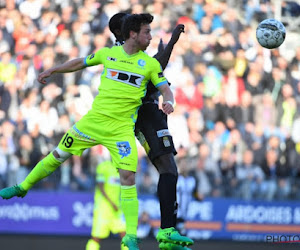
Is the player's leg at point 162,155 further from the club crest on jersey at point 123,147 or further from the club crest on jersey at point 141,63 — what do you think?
the club crest on jersey at point 141,63

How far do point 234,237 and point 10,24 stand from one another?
6658 millimetres

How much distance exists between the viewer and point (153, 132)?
776 cm

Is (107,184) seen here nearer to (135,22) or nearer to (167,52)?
(167,52)

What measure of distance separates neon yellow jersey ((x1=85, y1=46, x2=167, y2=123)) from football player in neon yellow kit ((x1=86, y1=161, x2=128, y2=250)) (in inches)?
163

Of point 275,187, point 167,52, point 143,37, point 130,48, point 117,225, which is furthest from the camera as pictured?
point 275,187

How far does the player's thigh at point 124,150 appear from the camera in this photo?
24.6 feet

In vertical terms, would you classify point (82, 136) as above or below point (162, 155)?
above

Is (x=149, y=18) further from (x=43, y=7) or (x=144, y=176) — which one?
(x=43, y=7)

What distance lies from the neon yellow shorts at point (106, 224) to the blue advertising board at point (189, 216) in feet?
10.8

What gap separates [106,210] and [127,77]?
4.49 metres

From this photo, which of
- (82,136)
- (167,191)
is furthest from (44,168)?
(167,191)

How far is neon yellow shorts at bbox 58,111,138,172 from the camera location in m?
7.51

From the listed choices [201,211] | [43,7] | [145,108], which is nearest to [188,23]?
[43,7]

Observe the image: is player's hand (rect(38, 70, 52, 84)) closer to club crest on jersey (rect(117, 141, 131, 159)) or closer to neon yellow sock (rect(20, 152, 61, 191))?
neon yellow sock (rect(20, 152, 61, 191))
